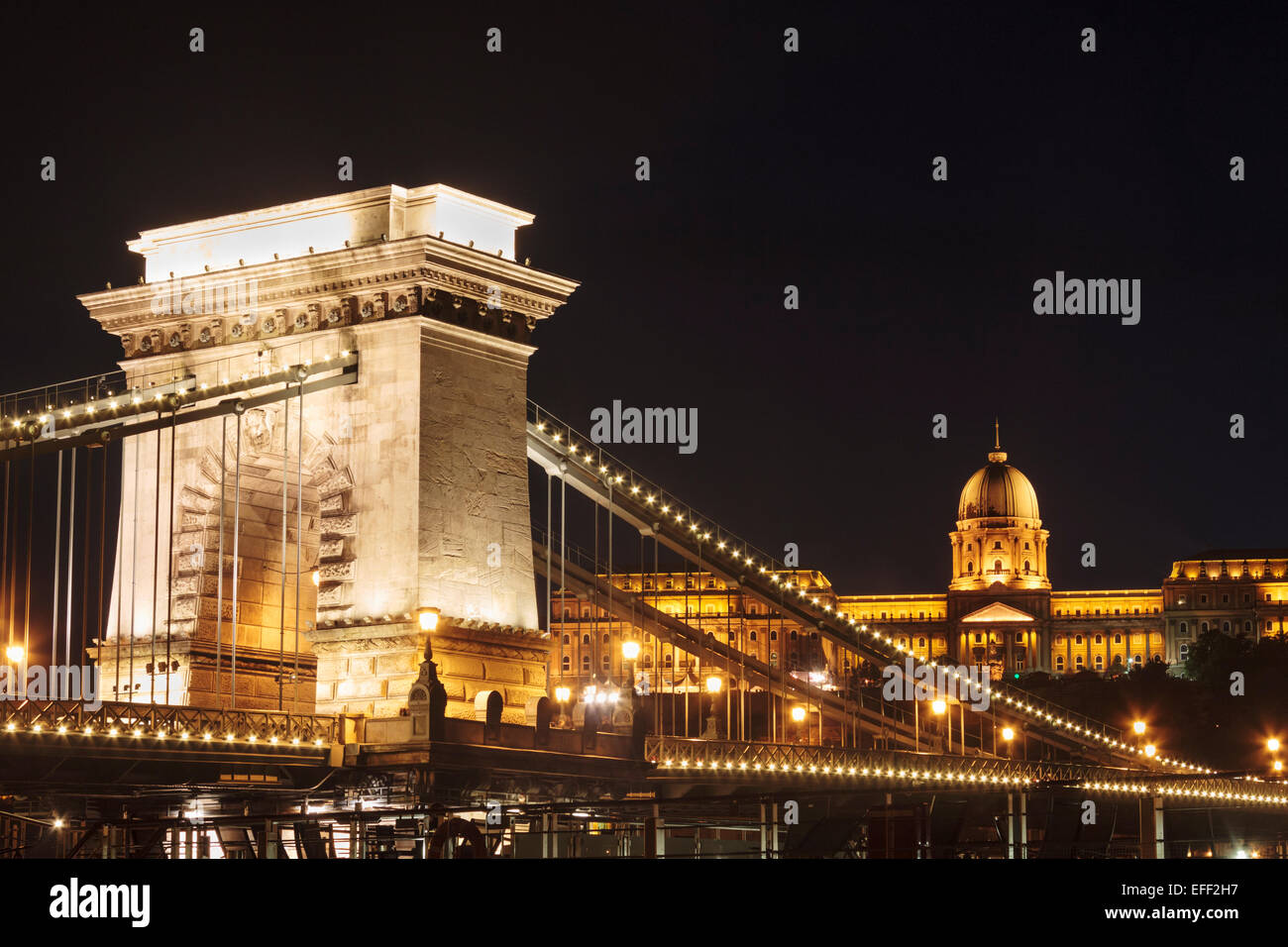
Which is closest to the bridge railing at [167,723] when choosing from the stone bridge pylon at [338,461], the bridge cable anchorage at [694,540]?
the stone bridge pylon at [338,461]

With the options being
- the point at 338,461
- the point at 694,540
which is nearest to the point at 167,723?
the point at 338,461

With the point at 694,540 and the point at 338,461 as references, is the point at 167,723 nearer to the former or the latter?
the point at 338,461

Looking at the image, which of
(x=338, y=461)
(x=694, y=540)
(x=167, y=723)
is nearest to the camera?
(x=167, y=723)

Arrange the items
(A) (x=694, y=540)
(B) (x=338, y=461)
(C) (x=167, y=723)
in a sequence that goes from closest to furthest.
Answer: (C) (x=167, y=723), (B) (x=338, y=461), (A) (x=694, y=540)

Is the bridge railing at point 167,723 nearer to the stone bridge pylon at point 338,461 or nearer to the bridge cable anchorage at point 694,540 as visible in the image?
the stone bridge pylon at point 338,461

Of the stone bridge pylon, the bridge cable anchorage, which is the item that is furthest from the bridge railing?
the bridge cable anchorage

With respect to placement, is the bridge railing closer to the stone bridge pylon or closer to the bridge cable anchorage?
the stone bridge pylon

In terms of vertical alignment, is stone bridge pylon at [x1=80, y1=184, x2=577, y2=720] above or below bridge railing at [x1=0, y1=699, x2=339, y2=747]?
above
